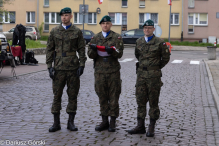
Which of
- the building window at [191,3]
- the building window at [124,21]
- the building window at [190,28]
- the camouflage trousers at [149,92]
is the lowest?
the camouflage trousers at [149,92]

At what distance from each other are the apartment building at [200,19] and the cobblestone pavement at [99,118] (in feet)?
128

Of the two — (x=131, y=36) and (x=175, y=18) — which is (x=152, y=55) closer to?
(x=131, y=36)

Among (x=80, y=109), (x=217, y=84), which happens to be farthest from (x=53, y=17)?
(x=80, y=109)

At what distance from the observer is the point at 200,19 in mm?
52188

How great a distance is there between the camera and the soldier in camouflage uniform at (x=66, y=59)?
23.1 ft

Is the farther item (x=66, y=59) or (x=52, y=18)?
(x=52, y=18)

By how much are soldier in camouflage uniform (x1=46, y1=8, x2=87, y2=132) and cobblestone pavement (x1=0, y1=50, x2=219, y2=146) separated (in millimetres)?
469

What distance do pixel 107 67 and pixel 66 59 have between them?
66 cm

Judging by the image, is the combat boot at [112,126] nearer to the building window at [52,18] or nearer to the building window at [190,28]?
the building window at [190,28]

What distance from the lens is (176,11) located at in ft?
170

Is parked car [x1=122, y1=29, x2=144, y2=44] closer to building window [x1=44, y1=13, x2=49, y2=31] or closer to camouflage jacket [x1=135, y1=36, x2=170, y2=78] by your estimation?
building window [x1=44, y1=13, x2=49, y2=31]

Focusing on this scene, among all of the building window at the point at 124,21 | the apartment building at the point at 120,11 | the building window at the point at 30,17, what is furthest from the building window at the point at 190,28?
the building window at the point at 30,17

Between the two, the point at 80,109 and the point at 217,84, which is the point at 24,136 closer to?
the point at 80,109

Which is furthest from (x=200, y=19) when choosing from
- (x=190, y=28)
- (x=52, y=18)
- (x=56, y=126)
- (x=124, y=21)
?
(x=56, y=126)
